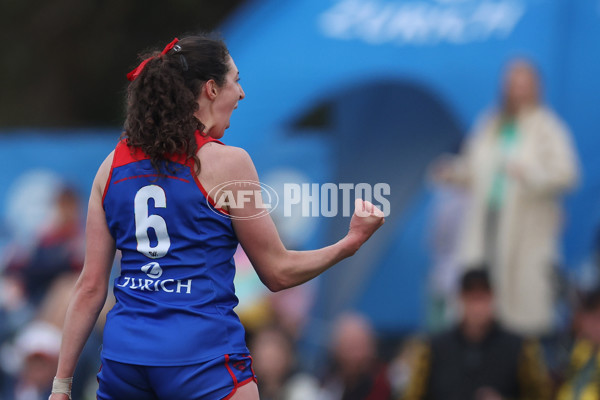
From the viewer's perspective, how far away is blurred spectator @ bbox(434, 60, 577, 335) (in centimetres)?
663

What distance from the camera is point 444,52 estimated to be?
288 inches

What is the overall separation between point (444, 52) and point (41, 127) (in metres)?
9.09

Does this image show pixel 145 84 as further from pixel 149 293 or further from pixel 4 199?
pixel 4 199

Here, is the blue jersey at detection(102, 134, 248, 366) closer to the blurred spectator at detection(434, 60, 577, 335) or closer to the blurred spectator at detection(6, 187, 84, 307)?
the blurred spectator at detection(434, 60, 577, 335)

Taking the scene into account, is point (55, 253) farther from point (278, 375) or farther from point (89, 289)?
point (89, 289)

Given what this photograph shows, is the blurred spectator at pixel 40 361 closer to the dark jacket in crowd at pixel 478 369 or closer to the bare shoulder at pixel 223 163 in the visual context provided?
the dark jacket in crowd at pixel 478 369

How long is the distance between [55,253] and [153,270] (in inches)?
212

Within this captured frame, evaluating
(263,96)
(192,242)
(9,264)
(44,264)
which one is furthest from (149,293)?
(9,264)

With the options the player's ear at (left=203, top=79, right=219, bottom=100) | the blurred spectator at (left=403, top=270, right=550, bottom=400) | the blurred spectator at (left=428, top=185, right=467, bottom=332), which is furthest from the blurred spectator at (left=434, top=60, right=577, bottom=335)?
the player's ear at (left=203, top=79, right=219, bottom=100)

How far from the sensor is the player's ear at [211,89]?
2.86 meters

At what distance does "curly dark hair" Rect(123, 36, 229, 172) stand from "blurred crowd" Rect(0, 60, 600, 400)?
2.97 meters

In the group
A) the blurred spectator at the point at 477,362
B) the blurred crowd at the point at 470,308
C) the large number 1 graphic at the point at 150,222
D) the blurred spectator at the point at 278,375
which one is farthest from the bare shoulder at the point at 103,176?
the blurred spectator at the point at 278,375

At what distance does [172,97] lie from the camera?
9.21ft

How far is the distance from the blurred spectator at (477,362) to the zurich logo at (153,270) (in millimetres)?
3154
